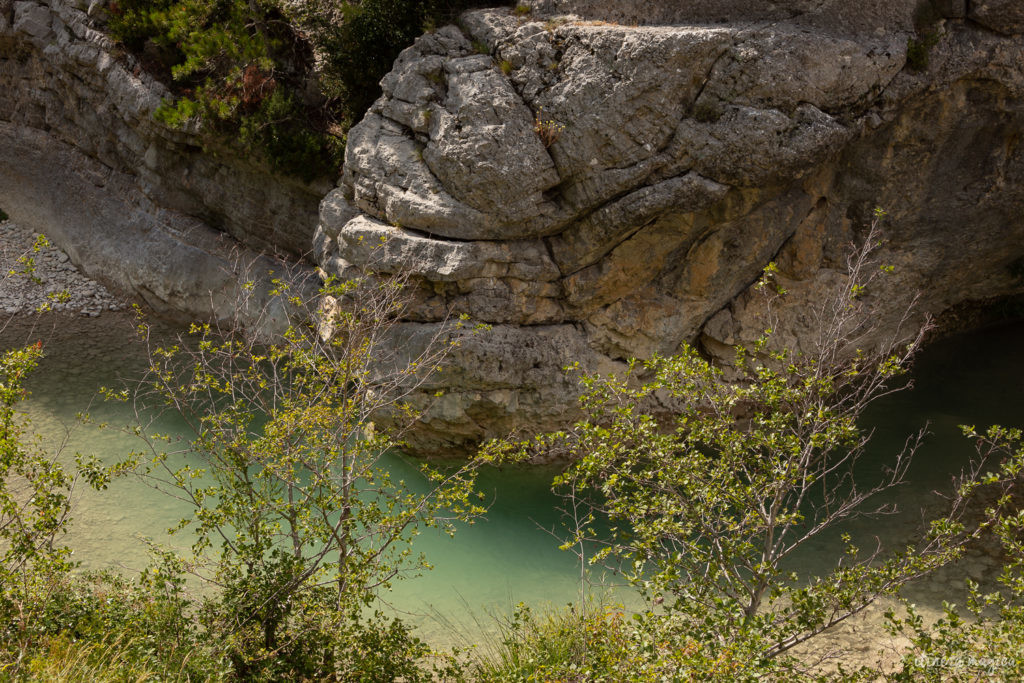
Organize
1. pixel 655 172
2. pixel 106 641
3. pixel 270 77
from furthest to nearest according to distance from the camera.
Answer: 1. pixel 270 77
2. pixel 655 172
3. pixel 106 641

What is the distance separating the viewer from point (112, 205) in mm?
16844

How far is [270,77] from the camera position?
1373 cm

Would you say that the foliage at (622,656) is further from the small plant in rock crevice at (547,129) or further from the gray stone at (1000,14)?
the gray stone at (1000,14)

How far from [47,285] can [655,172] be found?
13217 mm

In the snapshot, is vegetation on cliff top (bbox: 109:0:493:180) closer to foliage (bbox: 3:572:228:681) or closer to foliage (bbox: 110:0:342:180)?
foliage (bbox: 110:0:342:180)

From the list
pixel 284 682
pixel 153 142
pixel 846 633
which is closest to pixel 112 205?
pixel 153 142

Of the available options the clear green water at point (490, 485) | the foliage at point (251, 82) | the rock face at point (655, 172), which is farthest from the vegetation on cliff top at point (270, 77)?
the clear green water at point (490, 485)

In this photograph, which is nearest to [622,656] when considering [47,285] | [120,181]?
[47,285]

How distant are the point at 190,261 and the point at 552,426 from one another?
28.1ft

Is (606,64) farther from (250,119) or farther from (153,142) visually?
(153,142)

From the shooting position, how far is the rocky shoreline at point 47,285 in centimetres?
1569

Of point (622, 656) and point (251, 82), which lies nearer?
point (622, 656)

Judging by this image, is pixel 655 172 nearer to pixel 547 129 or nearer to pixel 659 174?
pixel 659 174

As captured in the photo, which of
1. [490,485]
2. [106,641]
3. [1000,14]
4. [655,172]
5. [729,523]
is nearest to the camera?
[729,523]
